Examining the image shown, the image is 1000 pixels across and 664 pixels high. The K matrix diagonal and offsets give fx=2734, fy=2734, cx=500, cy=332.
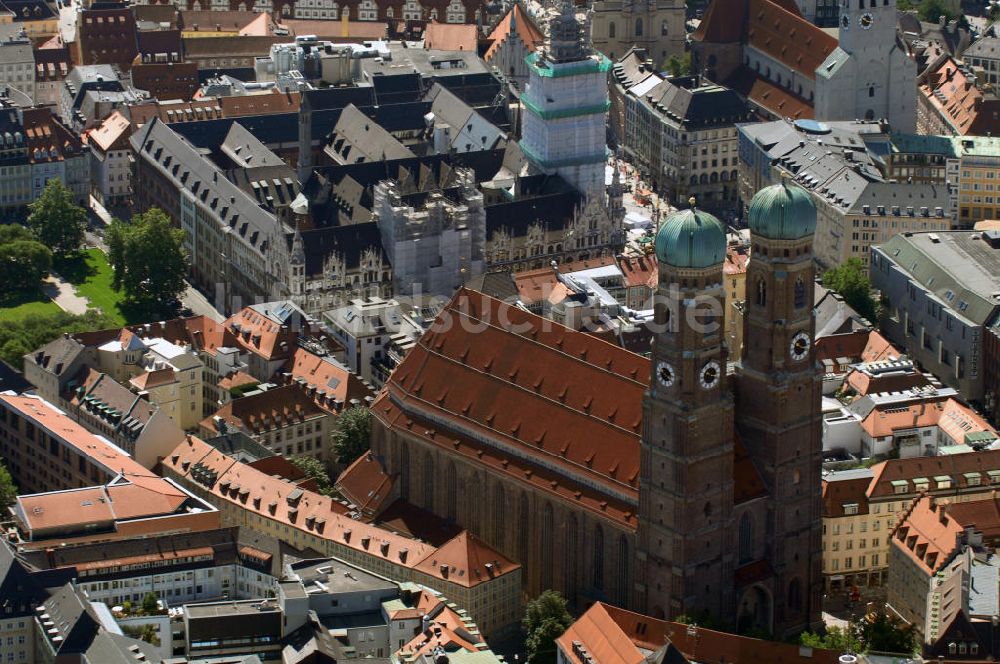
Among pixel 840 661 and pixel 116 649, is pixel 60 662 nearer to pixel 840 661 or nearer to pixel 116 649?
pixel 116 649

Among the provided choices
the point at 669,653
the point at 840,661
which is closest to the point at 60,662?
the point at 669,653

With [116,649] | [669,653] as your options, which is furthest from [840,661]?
[116,649]

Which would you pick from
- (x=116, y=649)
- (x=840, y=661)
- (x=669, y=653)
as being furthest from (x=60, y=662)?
(x=840, y=661)

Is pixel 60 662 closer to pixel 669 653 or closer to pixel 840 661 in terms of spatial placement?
pixel 669 653
